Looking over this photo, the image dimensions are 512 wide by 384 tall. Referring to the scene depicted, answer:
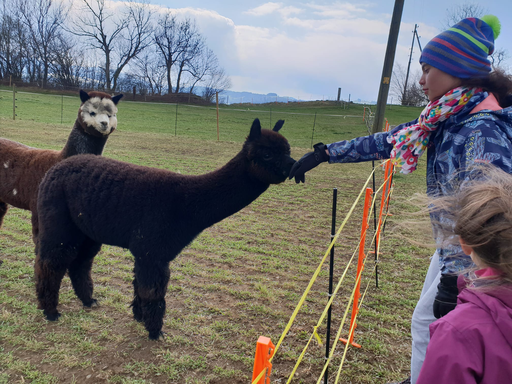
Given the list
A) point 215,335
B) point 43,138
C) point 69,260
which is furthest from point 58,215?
point 43,138

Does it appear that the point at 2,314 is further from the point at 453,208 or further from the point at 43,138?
the point at 43,138

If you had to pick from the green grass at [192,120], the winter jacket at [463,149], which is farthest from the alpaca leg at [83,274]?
the green grass at [192,120]

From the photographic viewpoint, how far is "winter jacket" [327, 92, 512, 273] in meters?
1.29

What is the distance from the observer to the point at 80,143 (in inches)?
140

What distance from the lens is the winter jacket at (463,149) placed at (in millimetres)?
1295

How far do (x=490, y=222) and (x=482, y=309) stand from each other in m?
0.25

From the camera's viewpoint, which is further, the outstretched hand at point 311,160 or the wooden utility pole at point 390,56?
the wooden utility pole at point 390,56

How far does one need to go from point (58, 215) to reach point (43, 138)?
11888 mm

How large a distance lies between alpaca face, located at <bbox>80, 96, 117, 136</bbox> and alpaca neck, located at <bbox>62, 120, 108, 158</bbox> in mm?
75

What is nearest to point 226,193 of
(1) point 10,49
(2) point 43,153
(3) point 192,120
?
(2) point 43,153

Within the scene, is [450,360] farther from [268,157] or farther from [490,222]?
[268,157]

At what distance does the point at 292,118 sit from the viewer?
26.1m

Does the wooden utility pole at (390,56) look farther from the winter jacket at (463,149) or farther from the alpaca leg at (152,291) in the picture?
the alpaca leg at (152,291)

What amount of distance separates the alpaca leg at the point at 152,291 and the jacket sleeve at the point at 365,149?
1542 mm
